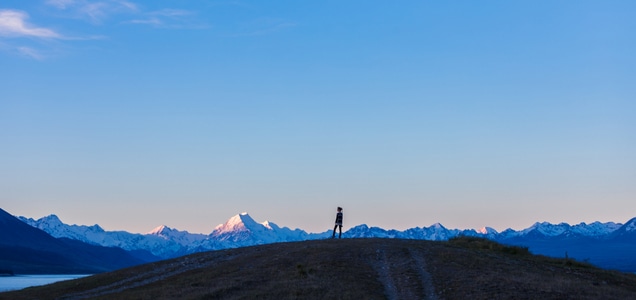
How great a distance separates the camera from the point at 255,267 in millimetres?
54594

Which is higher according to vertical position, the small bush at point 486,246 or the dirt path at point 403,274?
the small bush at point 486,246

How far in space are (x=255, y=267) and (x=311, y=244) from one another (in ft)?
34.3

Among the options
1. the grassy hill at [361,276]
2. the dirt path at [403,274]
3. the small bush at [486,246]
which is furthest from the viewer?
the small bush at [486,246]

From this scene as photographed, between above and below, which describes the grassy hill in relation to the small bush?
below

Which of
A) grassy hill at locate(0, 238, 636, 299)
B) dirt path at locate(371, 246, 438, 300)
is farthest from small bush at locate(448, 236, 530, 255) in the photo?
dirt path at locate(371, 246, 438, 300)

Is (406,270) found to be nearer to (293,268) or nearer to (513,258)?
(293,268)

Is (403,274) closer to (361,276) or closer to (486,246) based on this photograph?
(361,276)

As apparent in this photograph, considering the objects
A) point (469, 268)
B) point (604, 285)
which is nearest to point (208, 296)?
point (469, 268)

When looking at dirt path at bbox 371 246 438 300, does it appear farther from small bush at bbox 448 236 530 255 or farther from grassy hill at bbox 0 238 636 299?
small bush at bbox 448 236 530 255

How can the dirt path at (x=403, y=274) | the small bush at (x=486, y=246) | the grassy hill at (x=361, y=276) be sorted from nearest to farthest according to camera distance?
the grassy hill at (x=361, y=276), the dirt path at (x=403, y=274), the small bush at (x=486, y=246)

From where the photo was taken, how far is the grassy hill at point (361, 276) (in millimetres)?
44688

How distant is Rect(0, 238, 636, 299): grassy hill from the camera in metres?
44.7

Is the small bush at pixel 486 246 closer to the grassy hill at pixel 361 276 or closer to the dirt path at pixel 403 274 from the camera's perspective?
the grassy hill at pixel 361 276

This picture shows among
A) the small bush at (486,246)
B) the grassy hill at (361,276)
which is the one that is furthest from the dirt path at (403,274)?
the small bush at (486,246)
